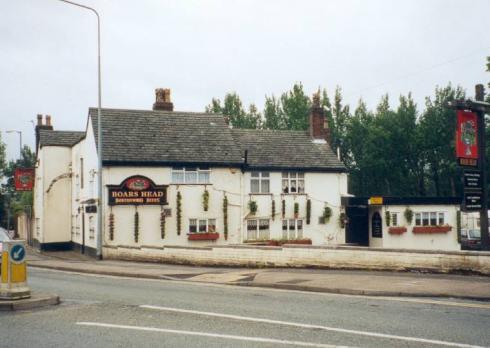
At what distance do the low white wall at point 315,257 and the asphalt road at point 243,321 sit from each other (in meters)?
5.49

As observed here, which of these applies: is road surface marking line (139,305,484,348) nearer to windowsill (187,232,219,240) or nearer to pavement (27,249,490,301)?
pavement (27,249,490,301)

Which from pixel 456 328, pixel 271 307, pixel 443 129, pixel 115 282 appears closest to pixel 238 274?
pixel 115 282

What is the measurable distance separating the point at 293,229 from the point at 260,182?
368 cm

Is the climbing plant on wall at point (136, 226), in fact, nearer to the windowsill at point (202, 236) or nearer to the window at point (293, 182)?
the windowsill at point (202, 236)

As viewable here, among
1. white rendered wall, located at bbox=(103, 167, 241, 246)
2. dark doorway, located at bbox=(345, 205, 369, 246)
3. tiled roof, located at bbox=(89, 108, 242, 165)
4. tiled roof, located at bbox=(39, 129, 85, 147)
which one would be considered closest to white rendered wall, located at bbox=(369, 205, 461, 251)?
dark doorway, located at bbox=(345, 205, 369, 246)

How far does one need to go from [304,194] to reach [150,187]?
10260mm

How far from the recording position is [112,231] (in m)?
31.8

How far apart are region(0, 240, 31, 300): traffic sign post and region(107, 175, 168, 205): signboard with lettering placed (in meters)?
19.0

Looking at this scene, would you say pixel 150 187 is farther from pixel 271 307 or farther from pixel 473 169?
pixel 271 307

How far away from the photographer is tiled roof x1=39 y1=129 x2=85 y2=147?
40.5 meters

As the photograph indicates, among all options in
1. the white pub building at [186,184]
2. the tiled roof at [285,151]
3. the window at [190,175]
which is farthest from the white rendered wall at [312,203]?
the window at [190,175]

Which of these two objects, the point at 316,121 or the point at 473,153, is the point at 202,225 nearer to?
the point at 316,121

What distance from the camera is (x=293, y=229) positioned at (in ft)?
119

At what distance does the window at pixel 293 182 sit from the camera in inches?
1447
